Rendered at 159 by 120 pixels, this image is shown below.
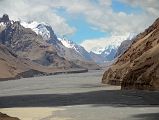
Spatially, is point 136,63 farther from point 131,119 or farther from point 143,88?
point 131,119

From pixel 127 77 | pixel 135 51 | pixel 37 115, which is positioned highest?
pixel 135 51

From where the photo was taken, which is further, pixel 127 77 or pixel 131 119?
pixel 127 77

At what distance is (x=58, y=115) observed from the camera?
2156 inches

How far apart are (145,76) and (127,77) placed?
9301 mm

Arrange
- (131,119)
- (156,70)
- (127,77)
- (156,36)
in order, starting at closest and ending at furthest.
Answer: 1. (131,119)
2. (156,70)
3. (127,77)
4. (156,36)

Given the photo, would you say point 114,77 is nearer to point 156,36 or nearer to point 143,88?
point 156,36

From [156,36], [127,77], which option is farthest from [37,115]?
[156,36]

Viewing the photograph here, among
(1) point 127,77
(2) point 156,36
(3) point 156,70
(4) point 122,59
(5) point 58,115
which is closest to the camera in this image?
(5) point 58,115

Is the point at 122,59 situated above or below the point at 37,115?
above

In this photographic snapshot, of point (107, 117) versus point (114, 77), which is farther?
point (114, 77)

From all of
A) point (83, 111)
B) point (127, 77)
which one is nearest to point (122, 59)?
point (127, 77)

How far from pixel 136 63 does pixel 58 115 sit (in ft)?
191

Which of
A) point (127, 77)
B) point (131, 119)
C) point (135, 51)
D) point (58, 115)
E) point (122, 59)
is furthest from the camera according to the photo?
point (122, 59)

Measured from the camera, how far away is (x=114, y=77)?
128 meters
